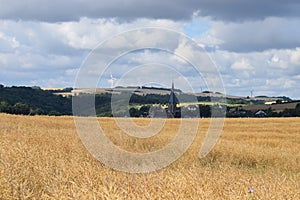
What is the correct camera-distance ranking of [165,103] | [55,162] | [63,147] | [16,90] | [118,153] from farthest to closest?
[16,90] < [165,103] < [118,153] < [63,147] < [55,162]

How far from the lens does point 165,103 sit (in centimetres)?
5456

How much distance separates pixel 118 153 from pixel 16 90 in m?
75.7

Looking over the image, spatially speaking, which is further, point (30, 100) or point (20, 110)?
point (30, 100)

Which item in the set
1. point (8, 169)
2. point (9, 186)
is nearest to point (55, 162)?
point (8, 169)

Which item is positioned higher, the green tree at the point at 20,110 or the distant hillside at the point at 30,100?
the distant hillside at the point at 30,100

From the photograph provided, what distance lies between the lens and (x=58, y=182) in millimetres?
7496

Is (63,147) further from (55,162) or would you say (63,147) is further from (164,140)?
(164,140)

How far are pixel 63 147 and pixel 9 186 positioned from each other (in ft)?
17.3

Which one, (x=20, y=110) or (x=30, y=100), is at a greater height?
(x=30, y=100)

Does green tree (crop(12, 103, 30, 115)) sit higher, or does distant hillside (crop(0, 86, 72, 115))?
distant hillside (crop(0, 86, 72, 115))

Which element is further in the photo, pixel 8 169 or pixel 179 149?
pixel 179 149

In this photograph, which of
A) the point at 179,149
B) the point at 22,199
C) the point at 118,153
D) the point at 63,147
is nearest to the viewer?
the point at 22,199

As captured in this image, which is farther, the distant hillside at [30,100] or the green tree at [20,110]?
the distant hillside at [30,100]

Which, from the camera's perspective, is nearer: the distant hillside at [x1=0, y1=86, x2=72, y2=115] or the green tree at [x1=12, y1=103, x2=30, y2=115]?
the green tree at [x1=12, y1=103, x2=30, y2=115]
